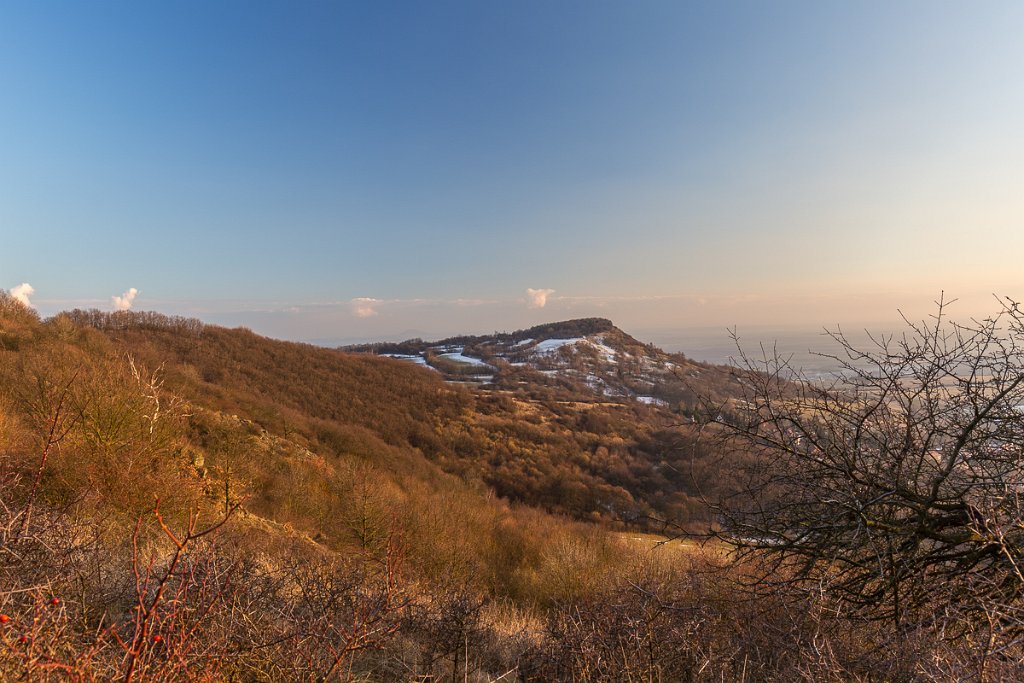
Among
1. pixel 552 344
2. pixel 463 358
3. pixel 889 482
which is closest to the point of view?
pixel 889 482

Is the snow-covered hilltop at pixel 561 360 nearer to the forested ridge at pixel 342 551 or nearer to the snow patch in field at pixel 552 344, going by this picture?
the snow patch in field at pixel 552 344

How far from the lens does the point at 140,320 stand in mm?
48188

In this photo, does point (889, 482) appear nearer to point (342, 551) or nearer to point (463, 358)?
point (342, 551)

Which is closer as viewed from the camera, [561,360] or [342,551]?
[342,551]

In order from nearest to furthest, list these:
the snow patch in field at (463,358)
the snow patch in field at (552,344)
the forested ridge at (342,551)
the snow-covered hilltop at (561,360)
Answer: the forested ridge at (342,551) < the snow-covered hilltop at (561,360) < the snow patch in field at (463,358) < the snow patch in field at (552,344)

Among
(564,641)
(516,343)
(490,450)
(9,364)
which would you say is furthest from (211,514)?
(516,343)

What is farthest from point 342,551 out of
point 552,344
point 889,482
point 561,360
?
point 552,344

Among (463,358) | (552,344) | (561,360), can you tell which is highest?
(552,344)

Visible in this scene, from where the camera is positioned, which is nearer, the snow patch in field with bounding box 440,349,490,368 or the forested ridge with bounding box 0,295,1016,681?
the forested ridge with bounding box 0,295,1016,681

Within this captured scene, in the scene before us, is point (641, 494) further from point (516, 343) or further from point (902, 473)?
point (516, 343)

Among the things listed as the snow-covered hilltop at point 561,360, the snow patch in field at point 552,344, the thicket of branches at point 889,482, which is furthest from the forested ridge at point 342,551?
the snow patch in field at point 552,344

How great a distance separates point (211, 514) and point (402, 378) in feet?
153

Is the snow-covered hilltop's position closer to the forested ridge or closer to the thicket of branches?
the forested ridge

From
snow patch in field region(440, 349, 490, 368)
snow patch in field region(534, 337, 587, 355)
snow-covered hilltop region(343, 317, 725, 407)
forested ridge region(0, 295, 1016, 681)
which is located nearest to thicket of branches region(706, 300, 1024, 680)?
forested ridge region(0, 295, 1016, 681)
